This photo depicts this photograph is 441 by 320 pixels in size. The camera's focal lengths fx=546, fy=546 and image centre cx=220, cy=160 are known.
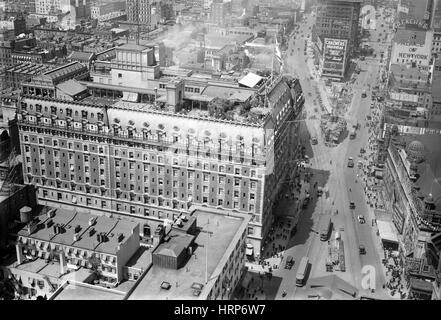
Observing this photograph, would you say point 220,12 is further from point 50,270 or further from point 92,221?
point 50,270

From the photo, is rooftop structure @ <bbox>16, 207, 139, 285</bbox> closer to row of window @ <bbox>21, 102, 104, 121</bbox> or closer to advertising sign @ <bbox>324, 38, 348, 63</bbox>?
row of window @ <bbox>21, 102, 104, 121</bbox>

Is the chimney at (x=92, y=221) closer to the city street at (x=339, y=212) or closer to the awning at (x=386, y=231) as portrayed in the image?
the city street at (x=339, y=212)

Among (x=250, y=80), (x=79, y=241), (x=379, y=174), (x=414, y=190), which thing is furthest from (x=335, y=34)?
(x=79, y=241)

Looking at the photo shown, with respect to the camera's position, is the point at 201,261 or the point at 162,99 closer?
the point at 201,261

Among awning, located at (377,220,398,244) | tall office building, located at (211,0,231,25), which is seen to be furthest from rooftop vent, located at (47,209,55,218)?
tall office building, located at (211,0,231,25)

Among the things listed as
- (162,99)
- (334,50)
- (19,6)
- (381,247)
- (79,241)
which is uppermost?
(19,6)
